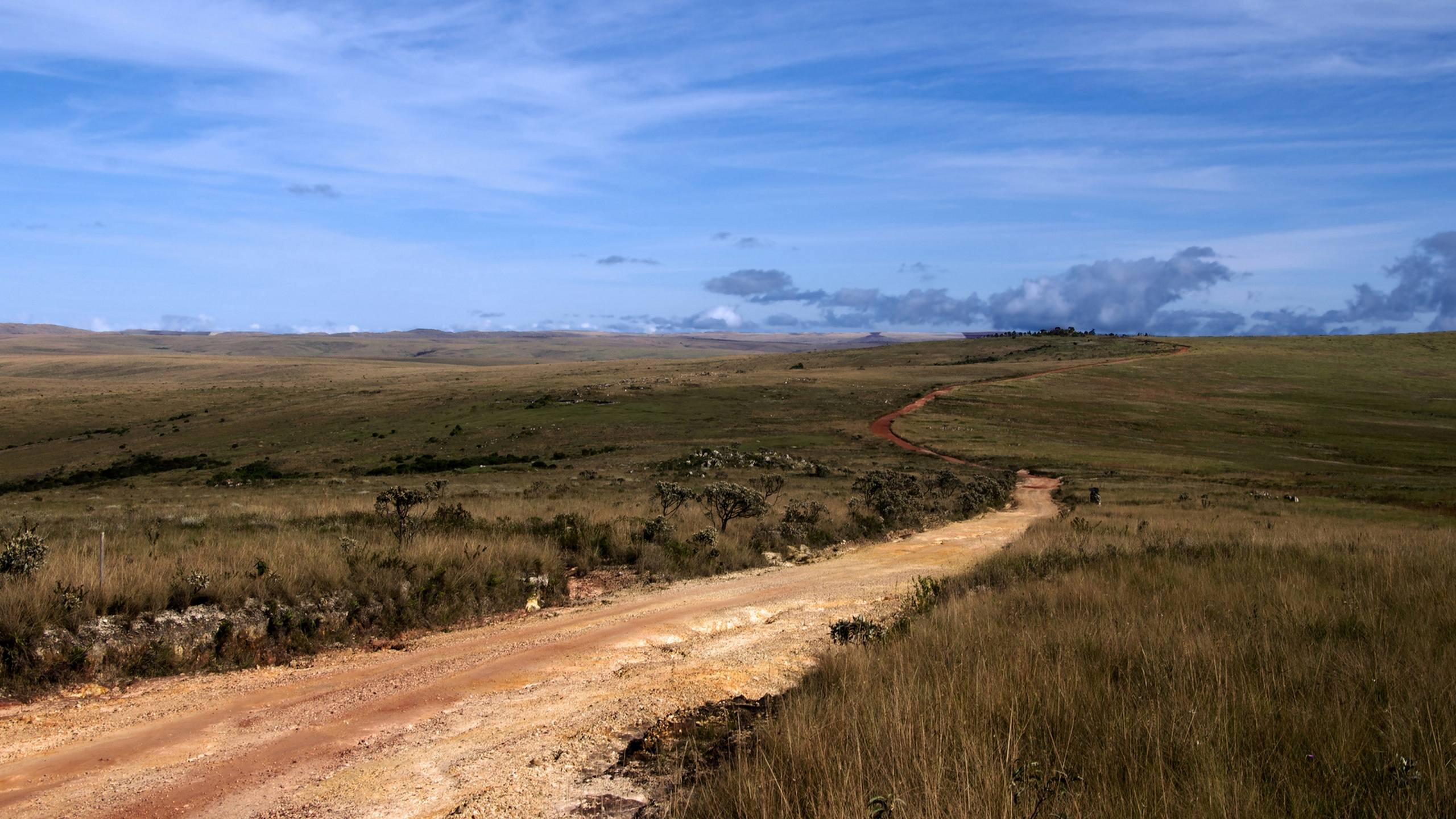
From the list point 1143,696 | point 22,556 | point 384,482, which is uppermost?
point 1143,696

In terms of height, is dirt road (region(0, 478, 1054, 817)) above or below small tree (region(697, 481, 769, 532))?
above

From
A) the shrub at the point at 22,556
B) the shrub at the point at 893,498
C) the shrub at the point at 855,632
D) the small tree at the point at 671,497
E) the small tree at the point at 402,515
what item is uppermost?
the shrub at the point at 22,556

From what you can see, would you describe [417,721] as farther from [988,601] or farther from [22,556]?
[22,556]

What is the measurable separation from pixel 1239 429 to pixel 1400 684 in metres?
65.7

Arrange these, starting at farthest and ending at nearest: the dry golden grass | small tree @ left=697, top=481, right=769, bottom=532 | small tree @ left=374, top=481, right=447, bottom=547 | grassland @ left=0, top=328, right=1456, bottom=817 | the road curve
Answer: the road curve → small tree @ left=697, top=481, right=769, bottom=532 → small tree @ left=374, top=481, right=447, bottom=547 → grassland @ left=0, top=328, right=1456, bottom=817 → the dry golden grass

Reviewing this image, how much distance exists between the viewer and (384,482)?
3916 centimetres

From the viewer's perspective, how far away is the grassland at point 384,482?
10641 mm

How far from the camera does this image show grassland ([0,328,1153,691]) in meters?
10.6

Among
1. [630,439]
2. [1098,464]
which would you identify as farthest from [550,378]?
[1098,464]

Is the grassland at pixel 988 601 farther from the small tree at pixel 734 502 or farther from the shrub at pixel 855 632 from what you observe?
the small tree at pixel 734 502

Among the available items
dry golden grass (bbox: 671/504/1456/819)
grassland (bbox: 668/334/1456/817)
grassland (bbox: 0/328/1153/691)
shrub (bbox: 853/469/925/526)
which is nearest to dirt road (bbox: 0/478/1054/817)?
grassland (bbox: 0/328/1153/691)

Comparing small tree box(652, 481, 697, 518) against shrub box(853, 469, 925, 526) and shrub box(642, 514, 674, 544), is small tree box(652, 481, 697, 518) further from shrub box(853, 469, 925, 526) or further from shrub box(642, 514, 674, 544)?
shrub box(853, 469, 925, 526)

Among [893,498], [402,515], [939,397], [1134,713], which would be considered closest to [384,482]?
[402,515]

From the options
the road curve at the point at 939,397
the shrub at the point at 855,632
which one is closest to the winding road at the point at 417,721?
the shrub at the point at 855,632
